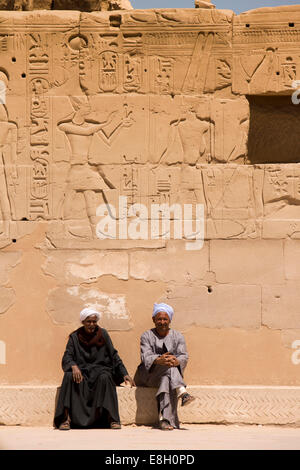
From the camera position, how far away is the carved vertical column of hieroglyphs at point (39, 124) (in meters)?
9.47

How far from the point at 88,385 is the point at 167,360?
0.73 meters

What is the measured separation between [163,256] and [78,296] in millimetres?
902

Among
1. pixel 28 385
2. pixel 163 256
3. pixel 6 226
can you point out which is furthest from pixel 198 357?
pixel 6 226

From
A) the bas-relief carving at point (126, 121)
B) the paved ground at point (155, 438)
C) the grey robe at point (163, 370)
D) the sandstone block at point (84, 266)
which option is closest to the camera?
the paved ground at point (155, 438)

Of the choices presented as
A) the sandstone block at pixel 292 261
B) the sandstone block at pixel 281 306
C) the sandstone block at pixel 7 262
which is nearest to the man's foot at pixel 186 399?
the sandstone block at pixel 281 306

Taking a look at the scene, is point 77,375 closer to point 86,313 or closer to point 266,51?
point 86,313

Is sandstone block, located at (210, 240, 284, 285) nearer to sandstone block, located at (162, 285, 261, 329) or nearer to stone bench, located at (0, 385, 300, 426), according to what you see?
sandstone block, located at (162, 285, 261, 329)

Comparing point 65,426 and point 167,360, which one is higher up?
point 167,360

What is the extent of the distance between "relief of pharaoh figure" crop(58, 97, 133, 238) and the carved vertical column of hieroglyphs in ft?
0.62

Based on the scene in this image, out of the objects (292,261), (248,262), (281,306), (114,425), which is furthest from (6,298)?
(292,261)

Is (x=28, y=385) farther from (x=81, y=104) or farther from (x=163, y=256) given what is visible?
(x=81, y=104)

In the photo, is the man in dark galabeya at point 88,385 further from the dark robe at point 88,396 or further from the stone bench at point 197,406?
the stone bench at point 197,406

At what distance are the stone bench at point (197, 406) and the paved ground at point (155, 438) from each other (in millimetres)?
100

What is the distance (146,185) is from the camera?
9.45 metres
